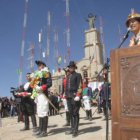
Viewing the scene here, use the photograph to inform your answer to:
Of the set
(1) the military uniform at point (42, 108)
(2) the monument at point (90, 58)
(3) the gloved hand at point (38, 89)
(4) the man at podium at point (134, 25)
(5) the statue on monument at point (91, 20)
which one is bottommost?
(1) the military uniform at point (42, 108)

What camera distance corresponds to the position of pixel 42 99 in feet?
14.8

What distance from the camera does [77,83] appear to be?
460 centimetres

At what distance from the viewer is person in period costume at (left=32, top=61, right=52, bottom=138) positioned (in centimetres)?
A: 443

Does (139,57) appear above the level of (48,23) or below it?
below

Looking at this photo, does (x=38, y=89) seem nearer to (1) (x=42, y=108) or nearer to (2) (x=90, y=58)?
(1) (x=42, y=108)

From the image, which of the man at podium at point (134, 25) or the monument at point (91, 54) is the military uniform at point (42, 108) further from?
the monument at point (91, 54)

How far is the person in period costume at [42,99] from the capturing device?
4.43 metres

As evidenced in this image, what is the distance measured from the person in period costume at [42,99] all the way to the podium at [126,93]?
268 cm

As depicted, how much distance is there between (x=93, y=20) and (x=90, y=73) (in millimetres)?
18452

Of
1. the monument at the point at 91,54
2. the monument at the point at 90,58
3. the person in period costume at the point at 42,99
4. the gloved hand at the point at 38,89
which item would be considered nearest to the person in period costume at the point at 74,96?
the person in period costume at the point at 42,99

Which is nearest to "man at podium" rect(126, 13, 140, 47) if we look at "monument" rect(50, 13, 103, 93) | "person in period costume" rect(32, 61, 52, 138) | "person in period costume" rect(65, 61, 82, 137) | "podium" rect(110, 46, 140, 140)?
"podium" rect(110, 46, 140, 140)

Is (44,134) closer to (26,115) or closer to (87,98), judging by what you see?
(26,115)

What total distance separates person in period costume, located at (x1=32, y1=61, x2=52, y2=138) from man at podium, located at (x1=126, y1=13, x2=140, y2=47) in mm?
2763

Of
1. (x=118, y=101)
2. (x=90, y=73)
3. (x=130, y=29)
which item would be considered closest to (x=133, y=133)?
(x=118, y=101)
